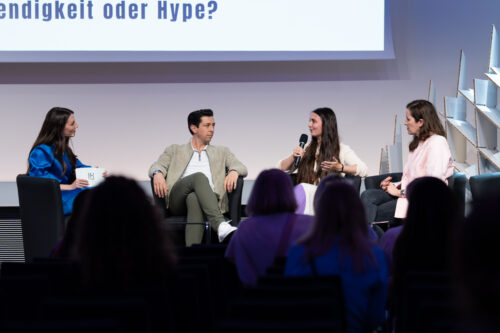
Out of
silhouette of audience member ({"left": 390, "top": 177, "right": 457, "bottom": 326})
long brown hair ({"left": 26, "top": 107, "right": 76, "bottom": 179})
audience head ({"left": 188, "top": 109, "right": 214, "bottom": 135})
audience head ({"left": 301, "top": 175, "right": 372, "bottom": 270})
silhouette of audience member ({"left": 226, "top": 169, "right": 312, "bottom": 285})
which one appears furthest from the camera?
audience head ({"left": 188, "top": 109, "right": 214, "bottom": 135})

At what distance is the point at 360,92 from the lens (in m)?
6.22

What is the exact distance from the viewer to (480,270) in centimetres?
78

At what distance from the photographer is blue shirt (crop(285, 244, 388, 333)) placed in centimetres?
206

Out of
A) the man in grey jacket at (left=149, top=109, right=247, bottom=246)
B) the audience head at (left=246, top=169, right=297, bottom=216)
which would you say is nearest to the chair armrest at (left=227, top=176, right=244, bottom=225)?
the man in grey jacket at (left=149, top=109, right=247, bottom=246)

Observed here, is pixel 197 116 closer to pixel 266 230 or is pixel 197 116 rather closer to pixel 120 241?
pixel 266 230

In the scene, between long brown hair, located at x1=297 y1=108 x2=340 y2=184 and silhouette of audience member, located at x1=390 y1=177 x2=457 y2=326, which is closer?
silhouette of audience member, located at x1=390 y1=177 x2=457 y2=326

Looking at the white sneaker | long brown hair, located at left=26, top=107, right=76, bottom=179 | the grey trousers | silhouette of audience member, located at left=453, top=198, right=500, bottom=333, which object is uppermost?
long brown hair, located at left=26, top=107, right=76, bottom=179

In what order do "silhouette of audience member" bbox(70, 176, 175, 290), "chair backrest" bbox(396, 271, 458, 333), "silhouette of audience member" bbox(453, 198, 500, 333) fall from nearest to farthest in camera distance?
"silhouette of audience member" bbox(453, 198, 500, 333)
"chair backrest" bbox(396, 271, 458, 333)
"silhouette of audience member" bbox(70, 176, 175, 290)

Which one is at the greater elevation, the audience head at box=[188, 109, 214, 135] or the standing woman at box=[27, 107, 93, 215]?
the audience head at box=[188, 109, 214, 135]

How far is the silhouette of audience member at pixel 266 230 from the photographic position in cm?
259

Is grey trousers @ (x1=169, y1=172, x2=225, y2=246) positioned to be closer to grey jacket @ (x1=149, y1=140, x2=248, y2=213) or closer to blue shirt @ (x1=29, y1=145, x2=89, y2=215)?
grey jacket @ (x1=149, y1=140, x2=248, y2=213)

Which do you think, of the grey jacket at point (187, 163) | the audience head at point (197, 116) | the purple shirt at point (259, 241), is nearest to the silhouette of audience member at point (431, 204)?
the purple shirt at point (259, 241)

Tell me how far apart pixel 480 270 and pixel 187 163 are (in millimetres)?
4252

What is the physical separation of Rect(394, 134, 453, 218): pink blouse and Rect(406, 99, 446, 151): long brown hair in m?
0.05
